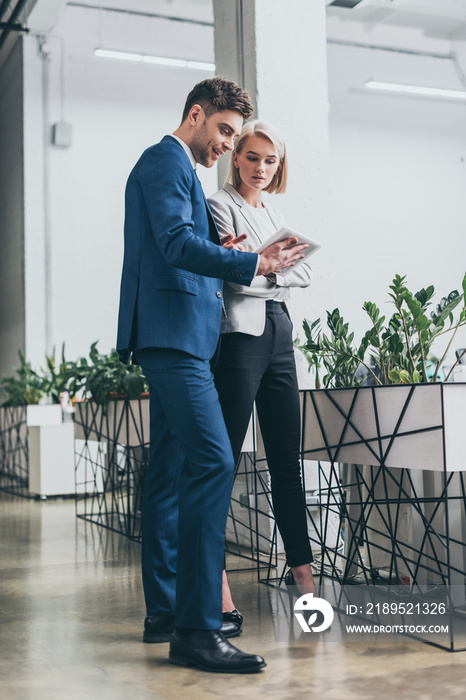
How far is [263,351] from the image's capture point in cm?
225

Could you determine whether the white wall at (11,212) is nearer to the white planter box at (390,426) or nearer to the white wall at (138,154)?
the white wall at (138,154)

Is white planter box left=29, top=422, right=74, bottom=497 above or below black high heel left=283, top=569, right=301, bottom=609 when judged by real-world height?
above

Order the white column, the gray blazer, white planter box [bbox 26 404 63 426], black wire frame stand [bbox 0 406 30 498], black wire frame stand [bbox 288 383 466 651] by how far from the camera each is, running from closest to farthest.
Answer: black wire frame stand [bbox 288 383 466 651] < the gray blazer < the white column < white planter box [bbox 26 404 63 426] < black wire frame stand [bbox 0 406 30 498]

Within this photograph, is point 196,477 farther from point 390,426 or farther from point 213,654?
point 390,426

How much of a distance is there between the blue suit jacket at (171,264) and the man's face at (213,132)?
2.5 inches

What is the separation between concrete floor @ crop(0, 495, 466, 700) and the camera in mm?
1717

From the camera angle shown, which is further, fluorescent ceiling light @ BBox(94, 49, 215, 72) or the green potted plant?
fluorescent ceiling light @ BBox(94, 49, 215, 72)

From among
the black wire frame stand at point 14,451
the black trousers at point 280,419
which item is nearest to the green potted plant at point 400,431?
the black trousers at point 280,419

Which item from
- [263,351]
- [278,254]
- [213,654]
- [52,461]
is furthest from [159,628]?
[52,461]

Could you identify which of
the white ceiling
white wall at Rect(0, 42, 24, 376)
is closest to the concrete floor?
white wall at Rect(0, 42, 24, 376)

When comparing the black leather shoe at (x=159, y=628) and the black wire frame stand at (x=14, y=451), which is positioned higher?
the black wire frame stand at (x=14, y=451)

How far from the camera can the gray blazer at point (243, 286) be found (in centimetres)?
221

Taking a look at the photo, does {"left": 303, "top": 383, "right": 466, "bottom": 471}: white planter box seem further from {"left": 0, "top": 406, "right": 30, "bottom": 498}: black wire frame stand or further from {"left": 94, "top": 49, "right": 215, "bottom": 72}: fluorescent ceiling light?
{"left": 94, "top": 49, "right": 215, "bottom": 72}: fluorescent ceiling light

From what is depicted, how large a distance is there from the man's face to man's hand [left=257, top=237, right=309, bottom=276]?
0.99 ft
